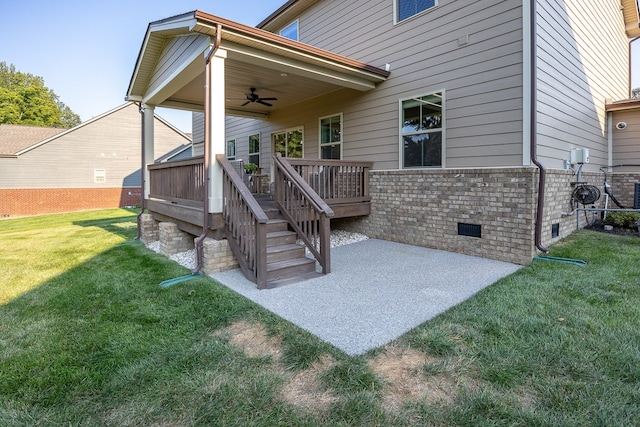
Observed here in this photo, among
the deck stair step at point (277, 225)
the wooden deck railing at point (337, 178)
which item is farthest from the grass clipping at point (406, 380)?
the wooden deck railing at point (337, 178)

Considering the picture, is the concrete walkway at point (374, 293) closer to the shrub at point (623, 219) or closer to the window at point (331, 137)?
the window at point (331, 137)

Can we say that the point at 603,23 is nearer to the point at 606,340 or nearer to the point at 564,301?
the point at 564,301

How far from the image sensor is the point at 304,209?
517 centimetres

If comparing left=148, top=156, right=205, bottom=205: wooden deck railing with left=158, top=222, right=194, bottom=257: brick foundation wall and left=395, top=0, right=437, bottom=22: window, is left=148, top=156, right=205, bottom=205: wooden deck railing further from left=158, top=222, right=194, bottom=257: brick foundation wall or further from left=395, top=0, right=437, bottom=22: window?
left=395, top=0, right=437, bottom=22: window

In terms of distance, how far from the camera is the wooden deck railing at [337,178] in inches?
256

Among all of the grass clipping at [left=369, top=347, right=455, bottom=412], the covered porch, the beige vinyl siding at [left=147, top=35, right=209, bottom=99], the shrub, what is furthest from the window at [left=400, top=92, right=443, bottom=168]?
the grass clipping at [left=369, top=347, right=455, bottom=412]

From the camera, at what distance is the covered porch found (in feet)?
15.7

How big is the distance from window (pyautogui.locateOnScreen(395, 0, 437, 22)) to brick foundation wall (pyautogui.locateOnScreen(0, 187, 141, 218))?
19701 millimetres

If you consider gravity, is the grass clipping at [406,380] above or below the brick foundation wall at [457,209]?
below

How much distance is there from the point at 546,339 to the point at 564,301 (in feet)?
3.65

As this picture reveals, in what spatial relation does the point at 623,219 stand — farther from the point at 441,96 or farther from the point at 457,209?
the point at 441,96

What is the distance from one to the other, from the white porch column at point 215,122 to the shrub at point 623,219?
8.17 m

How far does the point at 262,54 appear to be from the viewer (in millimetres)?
5473

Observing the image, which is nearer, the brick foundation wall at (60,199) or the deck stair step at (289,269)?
the deck stair step at (289,269)
